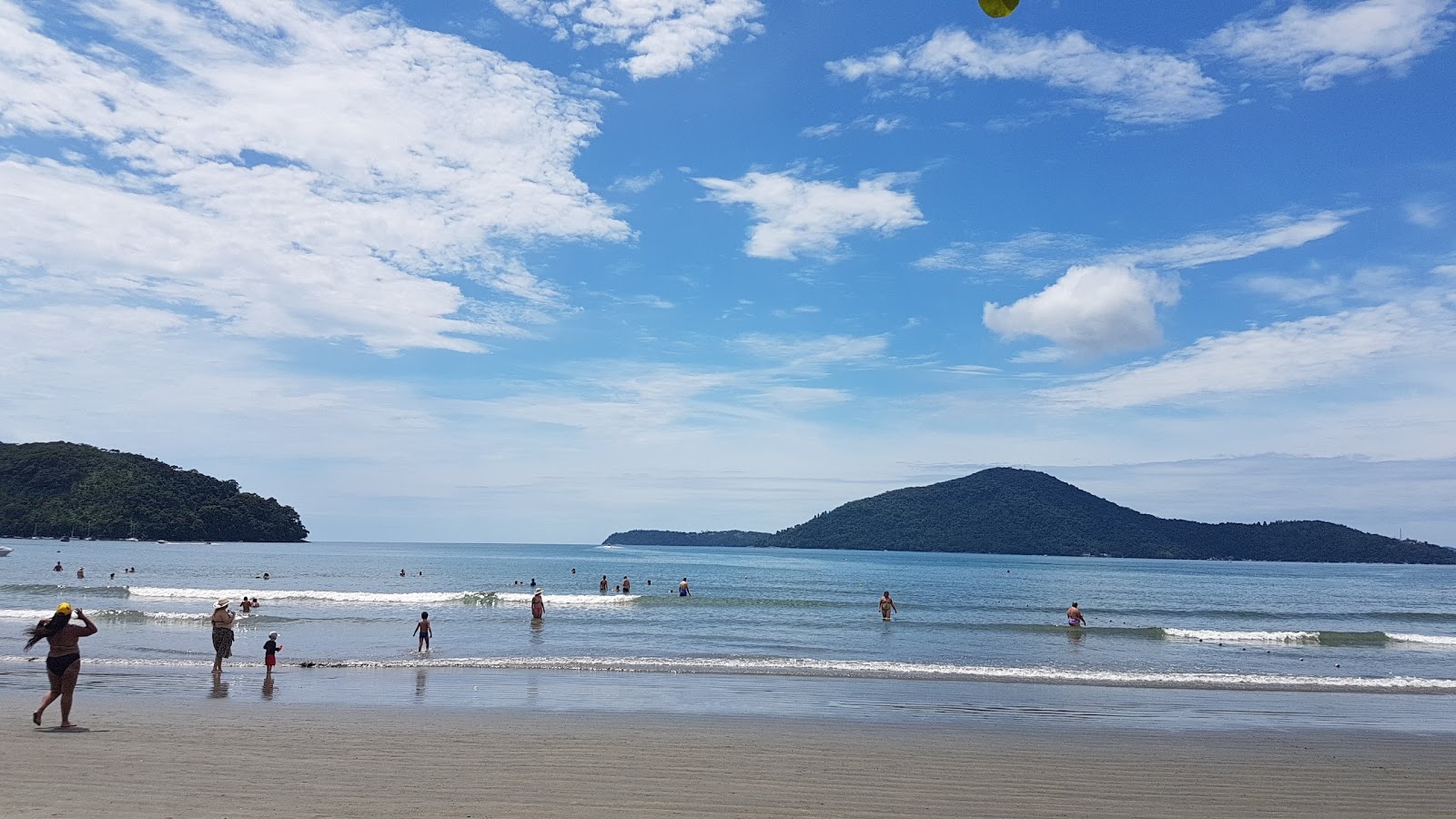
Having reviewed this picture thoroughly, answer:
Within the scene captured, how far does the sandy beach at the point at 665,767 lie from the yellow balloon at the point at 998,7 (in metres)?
7.74

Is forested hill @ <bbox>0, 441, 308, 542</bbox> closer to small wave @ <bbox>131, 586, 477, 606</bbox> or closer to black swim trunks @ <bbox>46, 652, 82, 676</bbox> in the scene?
small wave @ <bbox>131, 586, 477, 606</bbox>

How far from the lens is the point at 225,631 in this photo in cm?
1930

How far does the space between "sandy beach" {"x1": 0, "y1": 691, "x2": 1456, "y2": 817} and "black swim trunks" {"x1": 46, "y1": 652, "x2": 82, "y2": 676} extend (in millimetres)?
818

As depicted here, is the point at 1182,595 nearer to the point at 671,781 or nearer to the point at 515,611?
the point at 515,611

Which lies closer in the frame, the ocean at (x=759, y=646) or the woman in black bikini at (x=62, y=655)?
the woman in black bikini at (x=62, y=655)

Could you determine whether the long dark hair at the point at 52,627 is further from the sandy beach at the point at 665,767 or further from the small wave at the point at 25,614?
the small wave at the point at 25,614

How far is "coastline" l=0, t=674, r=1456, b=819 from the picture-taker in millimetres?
9328

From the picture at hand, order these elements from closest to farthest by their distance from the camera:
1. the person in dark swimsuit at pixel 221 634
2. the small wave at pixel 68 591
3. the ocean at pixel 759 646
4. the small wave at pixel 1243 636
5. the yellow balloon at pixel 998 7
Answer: the yellow balloon at pixel 998 7 < the ocean at pixel 759 646 < the person in dark swimsuit at pixel 221 634 < the small wave at pixel 1243 636 < the small wave at pixel 68 591

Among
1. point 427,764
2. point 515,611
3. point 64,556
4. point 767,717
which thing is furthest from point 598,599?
point 64,556

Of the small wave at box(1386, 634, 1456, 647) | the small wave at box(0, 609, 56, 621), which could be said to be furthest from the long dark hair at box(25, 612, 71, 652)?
the small wave at box(1386, 634, 1456, 647)

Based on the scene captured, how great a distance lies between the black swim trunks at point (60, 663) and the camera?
12.5 meters

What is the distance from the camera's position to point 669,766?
1105 centimetres

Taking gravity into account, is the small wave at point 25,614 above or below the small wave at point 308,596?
above

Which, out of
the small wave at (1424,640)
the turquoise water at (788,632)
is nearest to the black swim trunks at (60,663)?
the turquoise water at (788,632)
